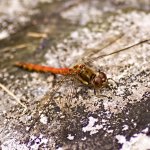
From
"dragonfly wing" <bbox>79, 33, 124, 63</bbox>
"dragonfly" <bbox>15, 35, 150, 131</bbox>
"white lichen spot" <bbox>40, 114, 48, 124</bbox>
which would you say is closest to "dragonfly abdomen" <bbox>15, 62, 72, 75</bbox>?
"dragonfly" <bbox>15, 35, 150, 131</bbox>

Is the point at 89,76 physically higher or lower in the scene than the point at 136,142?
higher

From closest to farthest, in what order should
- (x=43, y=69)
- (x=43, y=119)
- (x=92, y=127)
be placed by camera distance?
(x=92, y=127) < (x=43, y=119) < (x=43, y=69)

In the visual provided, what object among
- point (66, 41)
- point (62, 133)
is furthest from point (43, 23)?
point (62, 133)

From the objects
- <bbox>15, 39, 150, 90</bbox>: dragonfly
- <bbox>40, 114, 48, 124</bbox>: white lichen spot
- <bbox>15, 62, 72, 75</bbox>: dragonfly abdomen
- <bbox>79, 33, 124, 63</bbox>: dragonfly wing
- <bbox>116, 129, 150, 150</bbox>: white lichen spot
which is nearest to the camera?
<bbox>116, 129, 150, 150</bbox>: white lichen spot

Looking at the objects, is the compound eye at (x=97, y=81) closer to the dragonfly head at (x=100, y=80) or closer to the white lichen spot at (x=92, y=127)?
the dragonfly head at (x=100, y=80)

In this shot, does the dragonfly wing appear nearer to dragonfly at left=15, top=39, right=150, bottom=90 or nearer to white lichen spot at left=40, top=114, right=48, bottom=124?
dragonfly at left=15, top=39, right=150, bottom=90

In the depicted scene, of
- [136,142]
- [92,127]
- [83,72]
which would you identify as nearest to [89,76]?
[83,72]

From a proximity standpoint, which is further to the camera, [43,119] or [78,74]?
[78,74]

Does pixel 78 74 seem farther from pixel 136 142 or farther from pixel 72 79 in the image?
pixel 136 142

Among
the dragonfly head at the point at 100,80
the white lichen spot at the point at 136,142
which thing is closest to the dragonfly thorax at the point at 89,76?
the dragonfly head at the point at 100,80
